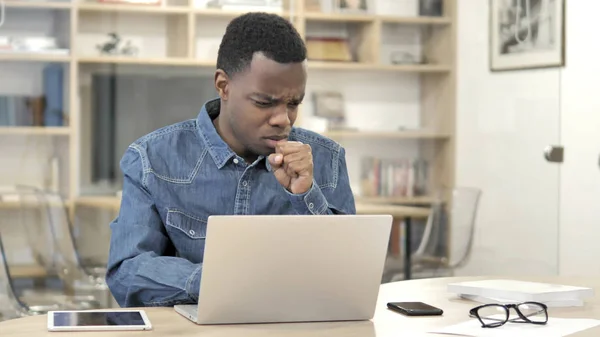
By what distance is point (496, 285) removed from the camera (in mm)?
1898

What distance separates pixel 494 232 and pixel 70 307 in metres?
1.97

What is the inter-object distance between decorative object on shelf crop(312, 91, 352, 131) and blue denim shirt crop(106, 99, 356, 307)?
2.11 meters

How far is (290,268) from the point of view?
150 cm

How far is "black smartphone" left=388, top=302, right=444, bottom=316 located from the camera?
1676 millimetres

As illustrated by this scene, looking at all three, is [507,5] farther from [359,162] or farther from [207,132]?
[207,132]

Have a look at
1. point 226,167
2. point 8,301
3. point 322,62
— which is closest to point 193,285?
point 226,167

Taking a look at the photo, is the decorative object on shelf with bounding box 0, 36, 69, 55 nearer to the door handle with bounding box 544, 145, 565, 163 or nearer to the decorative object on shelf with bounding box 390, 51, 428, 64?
the decorative object on shelf with bounding box 390, 51, 428, 64

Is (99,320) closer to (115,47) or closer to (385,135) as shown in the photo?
(115,47)

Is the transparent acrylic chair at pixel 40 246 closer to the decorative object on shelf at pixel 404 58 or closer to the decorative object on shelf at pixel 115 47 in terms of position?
the decorative object on shelf at pixel 115 47

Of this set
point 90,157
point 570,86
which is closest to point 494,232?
point 570,86

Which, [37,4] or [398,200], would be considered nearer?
[37,4]

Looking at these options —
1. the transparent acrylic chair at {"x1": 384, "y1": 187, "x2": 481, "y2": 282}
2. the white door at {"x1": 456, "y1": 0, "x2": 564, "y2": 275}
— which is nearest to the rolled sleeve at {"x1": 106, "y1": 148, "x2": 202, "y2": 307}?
the transparent acrylic chair at {"x1": 384, "y1": 187, "x2": 481, "y2": 282}

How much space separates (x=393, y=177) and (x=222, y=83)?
2417mm

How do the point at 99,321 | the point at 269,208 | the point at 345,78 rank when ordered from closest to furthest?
1. the point at 99,321
2. the point at 269,208
3. the point at 345,78
